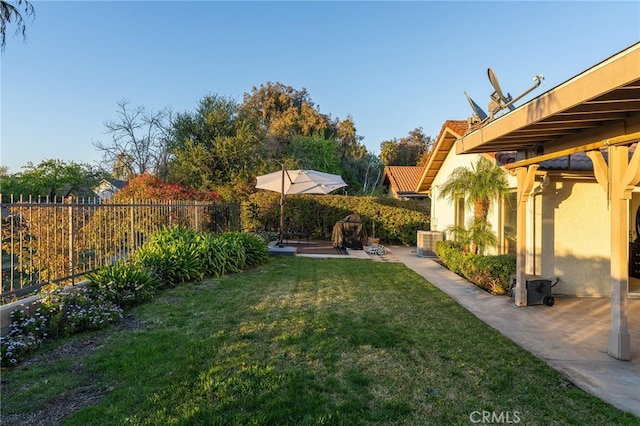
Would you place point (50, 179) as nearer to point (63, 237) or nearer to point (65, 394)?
point (63, 237)

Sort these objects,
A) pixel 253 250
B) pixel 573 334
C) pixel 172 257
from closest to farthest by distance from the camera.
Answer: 1. pixel 573 334
2. pixel 172 257
3. pixel 253 250

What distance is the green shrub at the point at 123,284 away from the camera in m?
5.80

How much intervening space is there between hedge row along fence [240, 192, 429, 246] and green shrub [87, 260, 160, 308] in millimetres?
10422

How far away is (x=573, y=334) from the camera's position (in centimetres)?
486

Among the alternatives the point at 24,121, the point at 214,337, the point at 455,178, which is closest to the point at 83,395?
the point at 214,337

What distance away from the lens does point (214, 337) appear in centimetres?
447

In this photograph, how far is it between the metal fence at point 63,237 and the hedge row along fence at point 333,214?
26.5 feet

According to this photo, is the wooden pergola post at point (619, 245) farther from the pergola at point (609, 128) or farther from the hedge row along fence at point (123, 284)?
the hedge row along fence at point (123, 284)

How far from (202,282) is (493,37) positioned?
10699 millimetres

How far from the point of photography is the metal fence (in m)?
5.24

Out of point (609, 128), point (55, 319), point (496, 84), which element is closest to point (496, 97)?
point (496, 84)

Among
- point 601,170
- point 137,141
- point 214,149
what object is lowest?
point 601,170

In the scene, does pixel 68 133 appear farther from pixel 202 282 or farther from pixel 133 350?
pixel 133 350

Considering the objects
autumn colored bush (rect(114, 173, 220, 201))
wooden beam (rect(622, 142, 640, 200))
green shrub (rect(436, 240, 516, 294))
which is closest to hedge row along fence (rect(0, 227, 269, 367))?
autumn colored bush (rect(114, 173, 220, 201))
